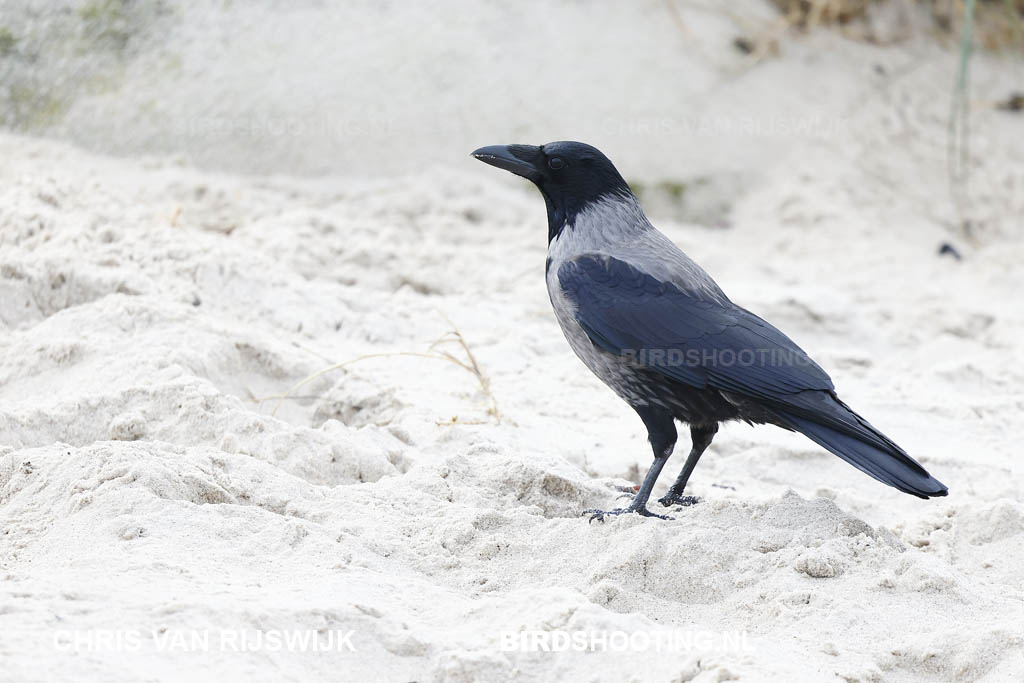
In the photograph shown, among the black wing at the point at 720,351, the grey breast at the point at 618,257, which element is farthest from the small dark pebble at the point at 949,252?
the black wing at the point at 720,351

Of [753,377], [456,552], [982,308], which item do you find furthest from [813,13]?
[456,552]

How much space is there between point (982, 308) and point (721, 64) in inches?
99.4

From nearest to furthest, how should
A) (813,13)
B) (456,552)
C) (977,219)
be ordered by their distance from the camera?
(456,552) < (977,219) < (813,13)

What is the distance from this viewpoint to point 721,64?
25.1 feet

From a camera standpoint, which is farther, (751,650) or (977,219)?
(977,219)

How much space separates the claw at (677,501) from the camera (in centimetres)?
363

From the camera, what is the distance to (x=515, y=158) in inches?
159

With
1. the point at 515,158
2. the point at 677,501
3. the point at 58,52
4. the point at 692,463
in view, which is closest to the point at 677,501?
the point at 677,501

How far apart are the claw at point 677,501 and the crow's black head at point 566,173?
1018 millimetres

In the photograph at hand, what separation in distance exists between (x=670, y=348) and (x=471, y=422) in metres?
0.95

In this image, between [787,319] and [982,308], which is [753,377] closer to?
[787,319]

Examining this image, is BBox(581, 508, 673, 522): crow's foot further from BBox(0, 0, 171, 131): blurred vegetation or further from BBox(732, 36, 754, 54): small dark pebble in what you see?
BBox(732, 36, 754, 54): small dark pebble

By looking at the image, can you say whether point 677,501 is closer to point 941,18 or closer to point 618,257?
point 618,257

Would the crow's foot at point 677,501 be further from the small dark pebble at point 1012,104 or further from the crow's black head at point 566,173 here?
the small dark pebble at point 1012,104
